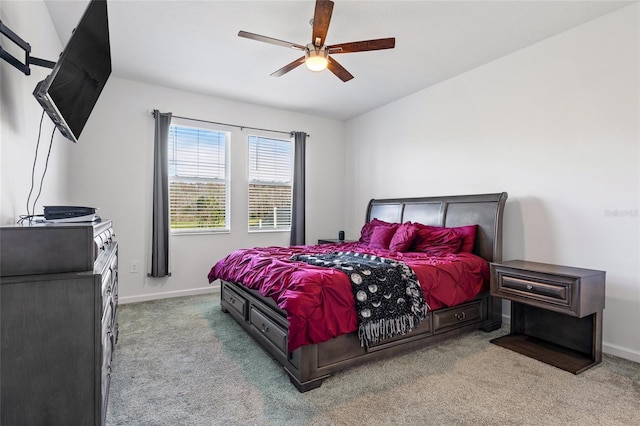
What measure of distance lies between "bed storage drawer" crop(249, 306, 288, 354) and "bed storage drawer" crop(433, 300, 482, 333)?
130cm

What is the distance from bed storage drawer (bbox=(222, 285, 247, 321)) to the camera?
2930mm

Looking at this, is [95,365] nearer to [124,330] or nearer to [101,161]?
[124,330]

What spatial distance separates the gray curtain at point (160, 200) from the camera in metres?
4.09

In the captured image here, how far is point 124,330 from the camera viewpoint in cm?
308

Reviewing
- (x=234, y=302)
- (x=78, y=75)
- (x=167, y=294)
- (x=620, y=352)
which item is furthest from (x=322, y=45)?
(x=167, y=294)

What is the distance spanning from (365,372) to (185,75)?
3.71 m

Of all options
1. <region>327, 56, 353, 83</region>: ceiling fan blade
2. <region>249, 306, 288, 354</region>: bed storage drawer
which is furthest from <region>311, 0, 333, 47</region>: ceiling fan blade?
<region>249, 306, 288, 354</region>: bed storage drawer

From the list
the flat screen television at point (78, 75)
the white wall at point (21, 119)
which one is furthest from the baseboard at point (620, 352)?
the white wall at point (21, 119)

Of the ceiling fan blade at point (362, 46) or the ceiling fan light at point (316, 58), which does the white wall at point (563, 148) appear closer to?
the ceiling fan blade at point (362, 46)

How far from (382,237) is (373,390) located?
6.70 feet

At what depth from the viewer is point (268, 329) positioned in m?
2.45

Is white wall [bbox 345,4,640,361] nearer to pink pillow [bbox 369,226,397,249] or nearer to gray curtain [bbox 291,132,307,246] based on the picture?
pink pillow [bbox 369,226,397,249]

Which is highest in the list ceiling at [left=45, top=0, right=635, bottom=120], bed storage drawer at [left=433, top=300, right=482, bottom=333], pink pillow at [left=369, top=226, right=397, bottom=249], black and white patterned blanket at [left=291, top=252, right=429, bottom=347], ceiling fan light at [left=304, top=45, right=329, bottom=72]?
ceiling at [left=45, top=0, right=635, bottom=120]

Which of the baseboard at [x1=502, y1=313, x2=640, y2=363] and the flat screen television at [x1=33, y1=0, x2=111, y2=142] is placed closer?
the flat screen television at [x1=33, y1=0, x2=111, y2=142]
